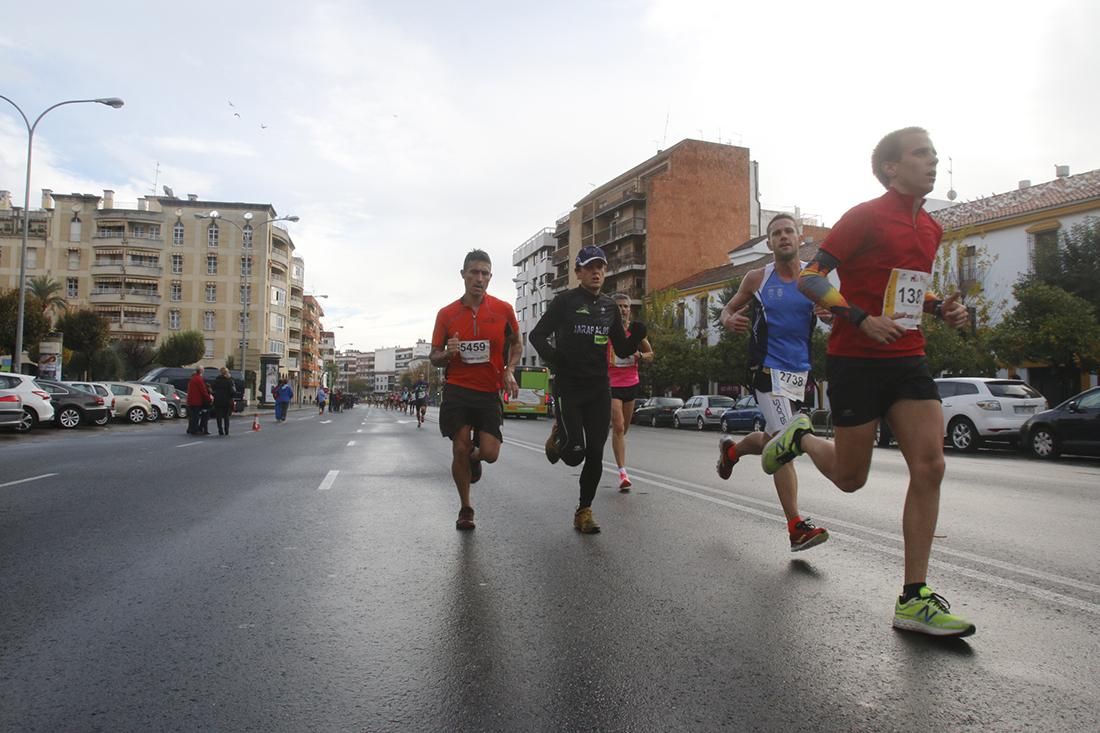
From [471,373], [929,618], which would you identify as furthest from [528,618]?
[471,373]

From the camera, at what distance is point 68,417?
21609 mm

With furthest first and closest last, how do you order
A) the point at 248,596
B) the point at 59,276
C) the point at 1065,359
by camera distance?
1. the point at 59,276
2. the point at 1065,359
3. the point at 248,596

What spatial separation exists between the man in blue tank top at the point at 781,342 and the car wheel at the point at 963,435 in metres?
12.8

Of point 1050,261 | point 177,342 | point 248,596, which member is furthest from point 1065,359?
point 177,342

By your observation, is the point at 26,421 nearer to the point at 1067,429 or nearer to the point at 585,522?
the point at 585,522

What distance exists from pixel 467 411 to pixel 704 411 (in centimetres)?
2502

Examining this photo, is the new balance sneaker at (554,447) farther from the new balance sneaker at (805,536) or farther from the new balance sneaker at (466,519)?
the new balance sneaker at (805,536)

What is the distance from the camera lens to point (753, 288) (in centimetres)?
493

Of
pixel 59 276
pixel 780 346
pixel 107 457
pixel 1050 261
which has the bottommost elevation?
pixel 107 457

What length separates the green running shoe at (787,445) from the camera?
404cm

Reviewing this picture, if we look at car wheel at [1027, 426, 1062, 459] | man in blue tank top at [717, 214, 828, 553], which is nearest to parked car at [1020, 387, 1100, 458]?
car wheel at [1027, 426, 1062, 459]

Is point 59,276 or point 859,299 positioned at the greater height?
point 59,276

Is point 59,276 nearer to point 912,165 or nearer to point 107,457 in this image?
point 107,457

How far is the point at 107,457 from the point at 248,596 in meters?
9.11
